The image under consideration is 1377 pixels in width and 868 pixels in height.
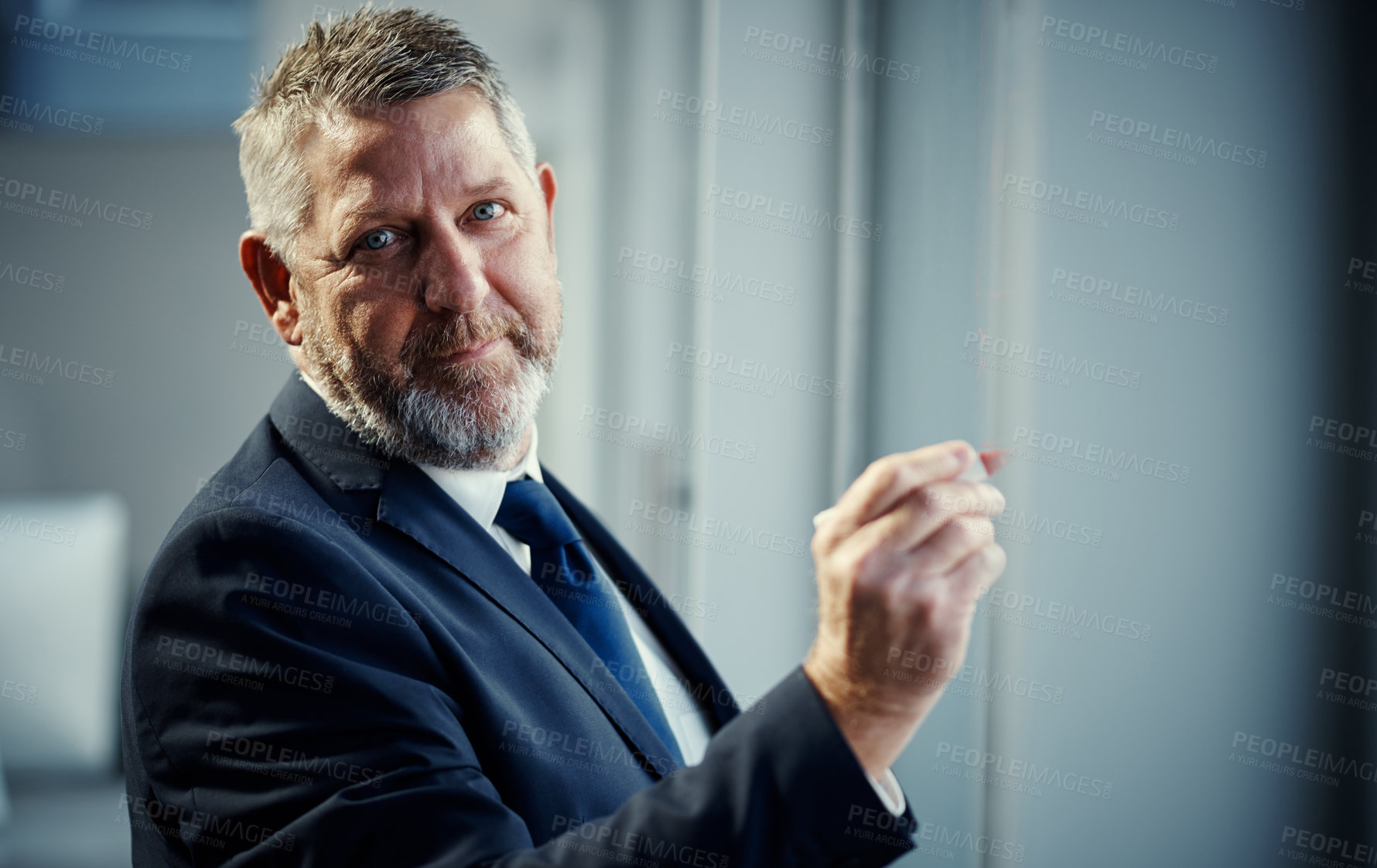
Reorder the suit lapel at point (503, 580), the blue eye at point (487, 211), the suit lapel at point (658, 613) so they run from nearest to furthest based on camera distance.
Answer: the suit lapel at point (503, 580)
the blue eye at point (487, 211)
the suit lapel at point (658, 613)

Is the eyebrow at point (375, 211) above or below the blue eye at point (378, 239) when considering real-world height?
above

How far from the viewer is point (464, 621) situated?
2.78 feet

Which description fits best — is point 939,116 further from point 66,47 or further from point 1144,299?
point 66,47

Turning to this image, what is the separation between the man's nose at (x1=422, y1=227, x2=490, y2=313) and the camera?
939 millimetres

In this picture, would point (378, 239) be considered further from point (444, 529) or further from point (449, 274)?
point (444, 529)

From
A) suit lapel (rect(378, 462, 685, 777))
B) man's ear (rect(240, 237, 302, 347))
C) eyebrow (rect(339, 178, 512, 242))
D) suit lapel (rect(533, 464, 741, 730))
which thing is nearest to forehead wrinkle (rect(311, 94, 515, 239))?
eyebrow (rect(339, 178, 512, 242))

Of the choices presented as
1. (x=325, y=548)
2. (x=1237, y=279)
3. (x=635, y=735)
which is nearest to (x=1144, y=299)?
(x=1237, y=279)

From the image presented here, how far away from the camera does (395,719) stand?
0.70m

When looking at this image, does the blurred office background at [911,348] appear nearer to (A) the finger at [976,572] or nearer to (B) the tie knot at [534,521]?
(A) the finger at [976,572]

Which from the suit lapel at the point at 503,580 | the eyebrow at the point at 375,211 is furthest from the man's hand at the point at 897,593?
the eyebrow at the point at 375,211

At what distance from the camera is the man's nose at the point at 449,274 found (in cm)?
94

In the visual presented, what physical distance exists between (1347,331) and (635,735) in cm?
77

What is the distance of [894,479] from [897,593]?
0.08 meters

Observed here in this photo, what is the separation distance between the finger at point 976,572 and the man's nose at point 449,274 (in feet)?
1.90
